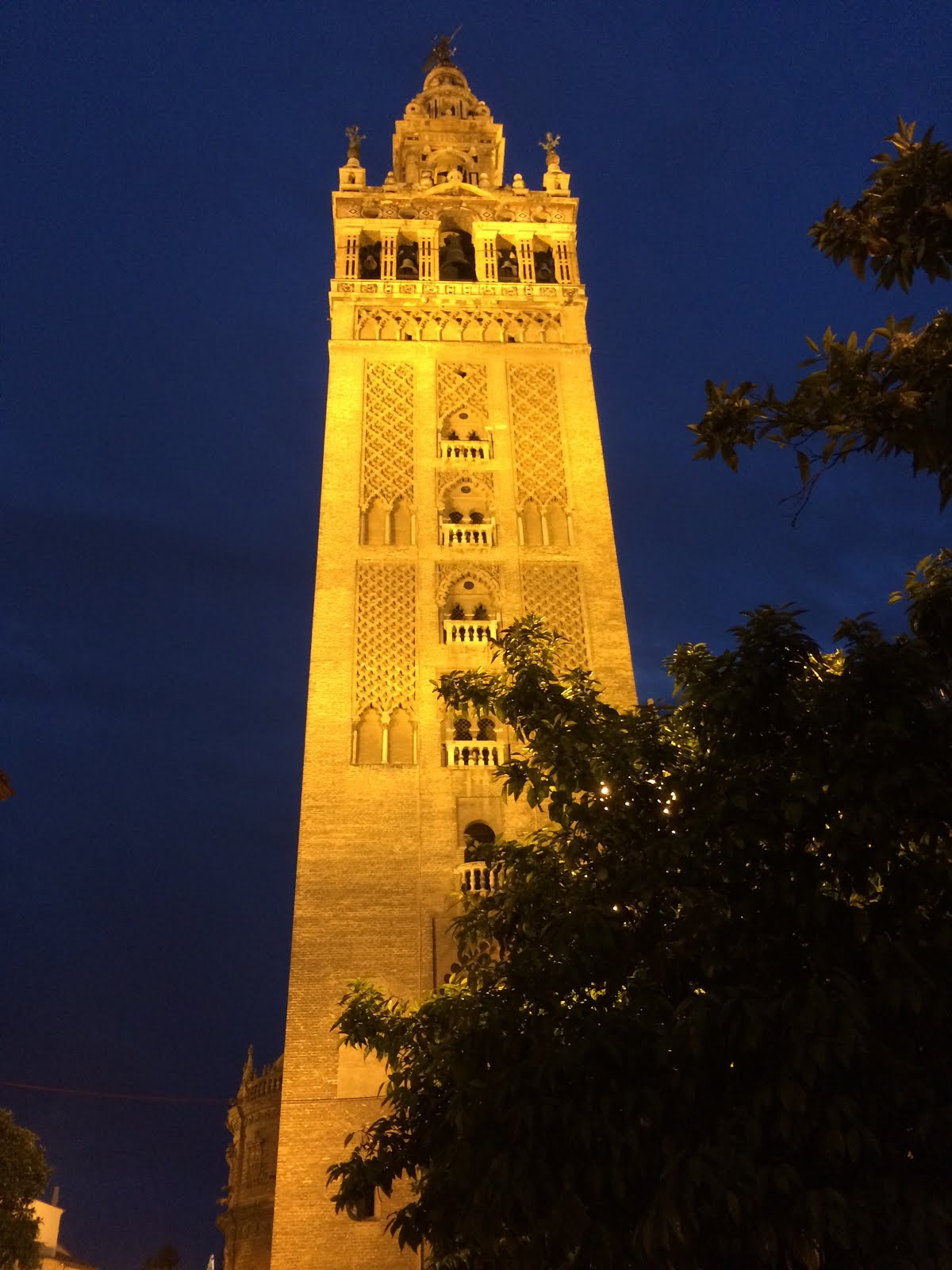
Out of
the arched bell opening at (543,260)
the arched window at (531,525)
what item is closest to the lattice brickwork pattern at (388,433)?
the arched window at (531,525)

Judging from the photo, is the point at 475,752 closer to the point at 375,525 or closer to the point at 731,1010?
the point at 375,525

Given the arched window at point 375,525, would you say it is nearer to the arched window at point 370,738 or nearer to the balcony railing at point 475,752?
the arched window at point 370,738

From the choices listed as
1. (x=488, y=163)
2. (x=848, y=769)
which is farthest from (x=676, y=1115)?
(x=488, y=163)

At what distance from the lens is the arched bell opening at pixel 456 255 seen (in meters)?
24.0

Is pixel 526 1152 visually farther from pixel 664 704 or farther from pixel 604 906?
pixel 664 704

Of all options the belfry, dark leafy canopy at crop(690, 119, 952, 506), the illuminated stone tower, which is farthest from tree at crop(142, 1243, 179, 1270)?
dark leafy canopy at crop(690, 119, 952, 506)

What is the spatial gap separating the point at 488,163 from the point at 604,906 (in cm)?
2396

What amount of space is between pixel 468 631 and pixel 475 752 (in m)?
2.14

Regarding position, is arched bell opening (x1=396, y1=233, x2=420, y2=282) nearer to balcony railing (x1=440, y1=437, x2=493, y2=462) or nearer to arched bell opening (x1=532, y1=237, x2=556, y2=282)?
arched bell opening (x1=532, y1=237, x2=556, y2=282)

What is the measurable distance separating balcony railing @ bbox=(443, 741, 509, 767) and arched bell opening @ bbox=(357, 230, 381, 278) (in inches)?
438

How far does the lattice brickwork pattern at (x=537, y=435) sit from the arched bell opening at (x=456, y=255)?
3275 mm

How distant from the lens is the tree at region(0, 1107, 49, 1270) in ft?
51.5

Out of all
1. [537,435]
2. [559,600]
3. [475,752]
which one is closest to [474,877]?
[475,752]

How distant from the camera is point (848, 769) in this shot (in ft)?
21.4
